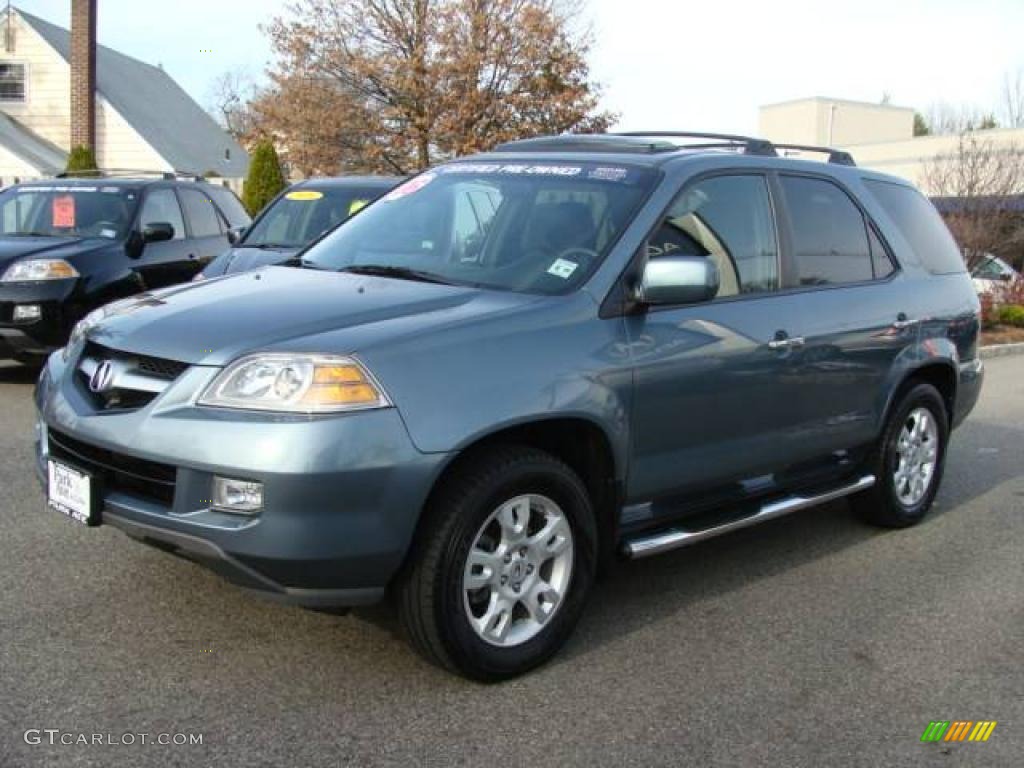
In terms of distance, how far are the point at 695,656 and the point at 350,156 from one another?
81.7 feet

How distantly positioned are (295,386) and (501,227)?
150 cm

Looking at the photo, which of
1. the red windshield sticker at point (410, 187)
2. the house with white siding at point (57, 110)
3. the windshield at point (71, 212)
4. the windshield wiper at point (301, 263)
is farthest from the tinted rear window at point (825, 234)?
the house with white siding at point (57, 110)

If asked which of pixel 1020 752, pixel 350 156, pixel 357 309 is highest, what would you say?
pixel 350 156

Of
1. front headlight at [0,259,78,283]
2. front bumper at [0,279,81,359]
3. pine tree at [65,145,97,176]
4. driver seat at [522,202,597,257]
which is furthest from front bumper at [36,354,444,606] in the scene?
pine tree at [65,145,97,176]

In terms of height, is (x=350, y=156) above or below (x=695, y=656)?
above

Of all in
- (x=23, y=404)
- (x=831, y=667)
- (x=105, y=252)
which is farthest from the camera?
(x=105, y=252)

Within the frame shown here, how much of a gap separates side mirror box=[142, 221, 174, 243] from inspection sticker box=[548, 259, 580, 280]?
5979 mm

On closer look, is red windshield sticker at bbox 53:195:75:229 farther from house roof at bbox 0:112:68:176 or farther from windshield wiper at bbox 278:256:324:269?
house roof at bbox 0:112:68:176

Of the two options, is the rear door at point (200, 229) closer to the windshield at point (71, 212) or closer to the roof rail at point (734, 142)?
the windshield at point (71, 212)

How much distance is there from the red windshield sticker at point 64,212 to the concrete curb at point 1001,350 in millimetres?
11720

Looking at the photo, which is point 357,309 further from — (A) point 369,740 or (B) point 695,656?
(B) point 695,656

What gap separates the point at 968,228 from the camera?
18578mm

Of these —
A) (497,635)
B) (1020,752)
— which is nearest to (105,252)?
(497,635)

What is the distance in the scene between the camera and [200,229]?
33.2 feet
